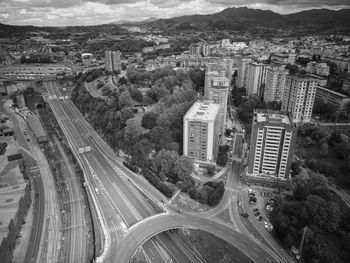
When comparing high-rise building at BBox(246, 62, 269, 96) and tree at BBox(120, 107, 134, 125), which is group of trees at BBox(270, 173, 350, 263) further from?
high-rise building at BBox(246, 62, 269, 96)

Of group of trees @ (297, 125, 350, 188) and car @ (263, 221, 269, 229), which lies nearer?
car @ (263, 221, 269, 229)

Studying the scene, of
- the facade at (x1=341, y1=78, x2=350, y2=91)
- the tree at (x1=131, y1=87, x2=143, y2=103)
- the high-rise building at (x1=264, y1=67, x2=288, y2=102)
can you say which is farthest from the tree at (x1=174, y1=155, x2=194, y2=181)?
the facade at (x1=341, y1=78, x2=350, y2=91)

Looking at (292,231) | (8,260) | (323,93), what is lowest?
(8,260)

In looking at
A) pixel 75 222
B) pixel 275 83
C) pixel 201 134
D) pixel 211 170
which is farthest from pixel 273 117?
pixel 75 222

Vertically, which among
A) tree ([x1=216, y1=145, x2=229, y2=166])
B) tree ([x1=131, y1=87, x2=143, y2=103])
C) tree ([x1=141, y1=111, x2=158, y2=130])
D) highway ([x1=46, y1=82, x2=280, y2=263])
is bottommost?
highway ([x1=46, y1=82, x2=280, y2=263])

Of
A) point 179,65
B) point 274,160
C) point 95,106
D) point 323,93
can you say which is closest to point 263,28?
point 179,65

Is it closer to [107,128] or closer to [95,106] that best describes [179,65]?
[95,106]

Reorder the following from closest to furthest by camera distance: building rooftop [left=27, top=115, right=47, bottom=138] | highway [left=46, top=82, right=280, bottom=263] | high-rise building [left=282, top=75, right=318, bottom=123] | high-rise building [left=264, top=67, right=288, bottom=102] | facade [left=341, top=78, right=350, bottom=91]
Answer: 1. highway [left=46, top=82, right=280, bottom=263]
2. high-rise building [left=282, top=75, right=318, bottom=123]
3. building rooftop [left=27, top=115, right=47, bottom=138]
4. high-rise building [left=264, top=67, right=288, bottom=102]
5. facade [left=341, top=78, right=350, bottom=91]

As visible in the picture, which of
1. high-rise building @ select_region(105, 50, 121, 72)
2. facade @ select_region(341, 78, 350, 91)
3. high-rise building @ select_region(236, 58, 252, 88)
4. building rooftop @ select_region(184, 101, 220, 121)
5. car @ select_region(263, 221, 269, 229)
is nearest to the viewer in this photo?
car @ select_region(263, 221, 269, 229)
